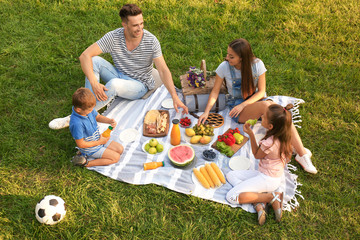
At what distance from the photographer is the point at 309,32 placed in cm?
614

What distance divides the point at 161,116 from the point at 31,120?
217 cm

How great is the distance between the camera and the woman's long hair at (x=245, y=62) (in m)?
3.72

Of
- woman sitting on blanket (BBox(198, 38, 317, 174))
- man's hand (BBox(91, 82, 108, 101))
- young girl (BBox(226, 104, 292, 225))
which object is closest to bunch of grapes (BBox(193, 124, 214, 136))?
woman sitting on blanket (BBox(198, 38, 317, 174))

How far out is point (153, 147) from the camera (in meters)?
3.98

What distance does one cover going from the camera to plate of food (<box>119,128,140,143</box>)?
419 cm

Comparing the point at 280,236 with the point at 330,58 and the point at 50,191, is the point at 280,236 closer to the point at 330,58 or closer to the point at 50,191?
the point at 50,191

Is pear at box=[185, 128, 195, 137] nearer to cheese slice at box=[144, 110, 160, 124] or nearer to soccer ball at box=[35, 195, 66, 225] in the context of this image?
cheese slice at box=[144, 110, 160, 124]

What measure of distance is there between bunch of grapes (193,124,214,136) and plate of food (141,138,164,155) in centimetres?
60

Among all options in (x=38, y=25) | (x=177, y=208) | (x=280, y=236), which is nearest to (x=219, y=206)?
(x=177, y=208)

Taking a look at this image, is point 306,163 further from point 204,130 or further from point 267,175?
point 204,130

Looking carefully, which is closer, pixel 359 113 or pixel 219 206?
pixel 219 206

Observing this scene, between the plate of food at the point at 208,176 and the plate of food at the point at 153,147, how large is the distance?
62 centimetres

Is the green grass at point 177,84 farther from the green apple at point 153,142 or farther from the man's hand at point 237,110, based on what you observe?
the man's hand at point 237,110

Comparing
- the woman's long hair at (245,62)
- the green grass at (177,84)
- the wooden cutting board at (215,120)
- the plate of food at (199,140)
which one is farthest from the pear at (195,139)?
the woman's long hair at (245,62)
